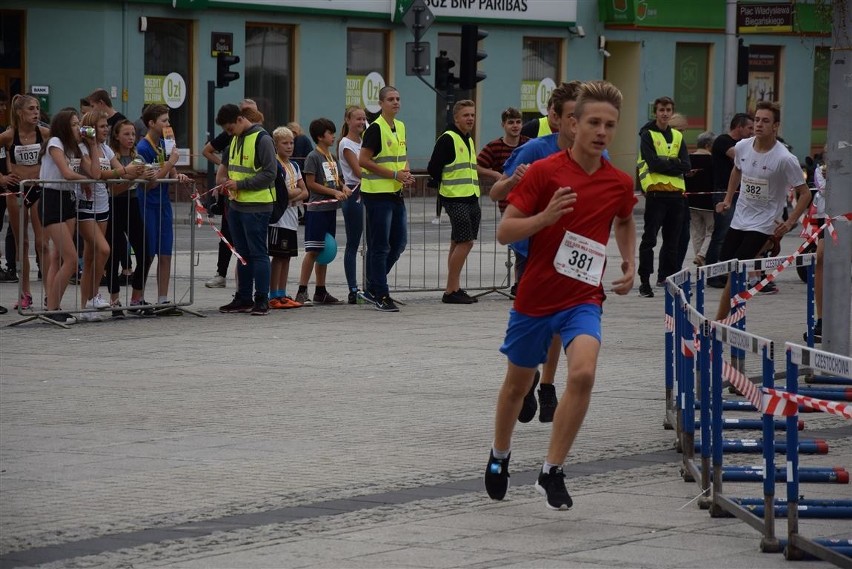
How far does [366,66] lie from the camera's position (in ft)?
121

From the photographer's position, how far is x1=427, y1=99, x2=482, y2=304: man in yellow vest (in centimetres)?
1580

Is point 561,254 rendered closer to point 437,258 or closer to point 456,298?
point 456,298

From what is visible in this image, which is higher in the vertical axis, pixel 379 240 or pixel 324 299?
pixel 379 240

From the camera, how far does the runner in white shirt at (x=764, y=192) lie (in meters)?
13.0

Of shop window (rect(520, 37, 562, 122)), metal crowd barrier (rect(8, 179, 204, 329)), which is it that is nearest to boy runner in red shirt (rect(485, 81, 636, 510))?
metal crowd barrier (rect(8, 179, 204, 329))

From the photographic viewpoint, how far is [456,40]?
1507 inches

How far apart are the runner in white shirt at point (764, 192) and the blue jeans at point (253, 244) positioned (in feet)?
13.0

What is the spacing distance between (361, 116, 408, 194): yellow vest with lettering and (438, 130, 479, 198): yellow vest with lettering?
51cm

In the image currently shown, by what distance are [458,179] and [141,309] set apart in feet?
10.7

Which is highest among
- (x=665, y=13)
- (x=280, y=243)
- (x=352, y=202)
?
(x=665, y=13)

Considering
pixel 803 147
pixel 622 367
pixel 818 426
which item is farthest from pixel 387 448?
pixel 803 147

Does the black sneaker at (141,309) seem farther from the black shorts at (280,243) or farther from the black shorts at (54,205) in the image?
the black shorts at (280,243)

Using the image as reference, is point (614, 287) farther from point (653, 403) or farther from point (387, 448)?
point (653, 403)

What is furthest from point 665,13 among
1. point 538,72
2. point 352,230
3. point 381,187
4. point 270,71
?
point 381,187
